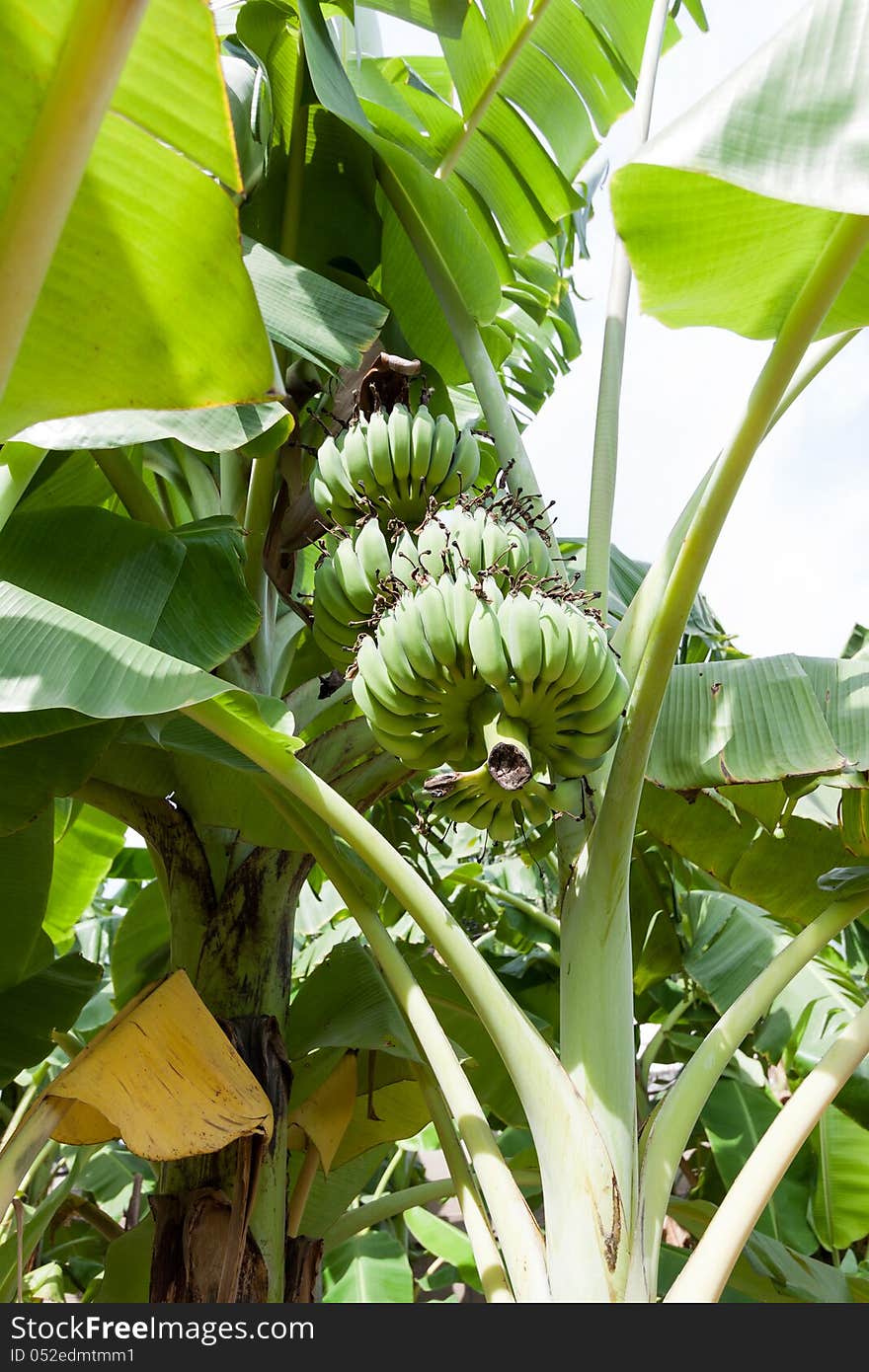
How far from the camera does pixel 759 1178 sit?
3.22 feet

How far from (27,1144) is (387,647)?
708 millimetres

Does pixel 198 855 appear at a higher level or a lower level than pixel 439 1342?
higher

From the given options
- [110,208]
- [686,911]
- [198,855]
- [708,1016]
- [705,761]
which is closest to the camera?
[110,208]

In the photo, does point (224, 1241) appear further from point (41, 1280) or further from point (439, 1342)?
point (41, 1280)

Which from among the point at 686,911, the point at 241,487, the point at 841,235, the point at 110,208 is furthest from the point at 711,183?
the point at 686,911

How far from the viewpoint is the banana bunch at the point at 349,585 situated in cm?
117

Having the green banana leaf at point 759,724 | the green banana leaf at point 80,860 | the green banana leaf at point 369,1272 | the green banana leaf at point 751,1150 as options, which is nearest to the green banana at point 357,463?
the green banana leaf at point 759,724

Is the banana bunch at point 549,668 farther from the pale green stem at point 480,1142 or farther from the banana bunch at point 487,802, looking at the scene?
the pale green stem at point 480,1142

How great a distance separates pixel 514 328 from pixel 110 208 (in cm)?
149

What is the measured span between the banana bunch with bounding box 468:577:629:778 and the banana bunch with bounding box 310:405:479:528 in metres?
0.30

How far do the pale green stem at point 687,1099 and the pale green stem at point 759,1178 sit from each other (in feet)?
0.19

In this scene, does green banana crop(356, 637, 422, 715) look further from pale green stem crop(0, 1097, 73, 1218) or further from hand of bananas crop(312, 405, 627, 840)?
pale green stem crop(0, 1097, 73, 1218)

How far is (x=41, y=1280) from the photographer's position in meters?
2.48

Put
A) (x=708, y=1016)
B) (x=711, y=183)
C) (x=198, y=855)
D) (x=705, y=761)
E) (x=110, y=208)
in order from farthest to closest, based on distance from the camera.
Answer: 1. (x=708, y=1016)
2. (x=198, y=855)
3. (x=705, y=761)
4. (x=711, y=183)
5. (x=110, y=208)
